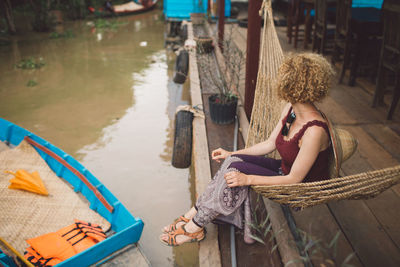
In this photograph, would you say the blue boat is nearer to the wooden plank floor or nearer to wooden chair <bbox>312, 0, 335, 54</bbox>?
the wooden plank floor

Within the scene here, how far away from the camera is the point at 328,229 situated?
1.71 m

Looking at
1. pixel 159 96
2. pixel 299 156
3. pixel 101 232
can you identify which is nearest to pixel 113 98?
pixel 159 96

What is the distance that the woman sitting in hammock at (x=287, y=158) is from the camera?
1376mm

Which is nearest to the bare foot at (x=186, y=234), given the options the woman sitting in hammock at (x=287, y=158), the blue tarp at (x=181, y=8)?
the woman sitting in hammock at (x=287, y=158)

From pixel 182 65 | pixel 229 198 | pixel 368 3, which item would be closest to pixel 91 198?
pixel 229 198

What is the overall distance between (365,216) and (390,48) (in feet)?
5.10

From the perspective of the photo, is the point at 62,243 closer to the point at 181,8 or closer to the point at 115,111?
the point at 115,111

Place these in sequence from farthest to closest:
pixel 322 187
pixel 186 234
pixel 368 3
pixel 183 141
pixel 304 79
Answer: pixel 368 3 → pixel 183 141 → pixel 186 234 → pixel 304 79 → pixel 322 187

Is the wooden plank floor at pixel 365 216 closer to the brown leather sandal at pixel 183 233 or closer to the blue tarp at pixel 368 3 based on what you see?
the brown leather sandal at pixel 183 233

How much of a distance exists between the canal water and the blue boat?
441 millimetres

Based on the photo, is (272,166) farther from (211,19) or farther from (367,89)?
(211,19)

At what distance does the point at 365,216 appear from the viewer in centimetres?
179

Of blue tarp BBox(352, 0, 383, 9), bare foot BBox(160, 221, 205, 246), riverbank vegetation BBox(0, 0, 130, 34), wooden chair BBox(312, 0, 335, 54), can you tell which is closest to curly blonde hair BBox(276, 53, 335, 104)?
bare foot BBox(160, 221, 205, 246)

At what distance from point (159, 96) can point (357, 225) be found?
154 inches
